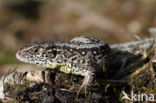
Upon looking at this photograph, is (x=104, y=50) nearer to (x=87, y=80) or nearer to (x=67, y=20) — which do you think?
(x=87, y=80)

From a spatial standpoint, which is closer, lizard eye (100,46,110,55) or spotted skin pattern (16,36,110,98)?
spotted skin pattern (16,36,110,98)

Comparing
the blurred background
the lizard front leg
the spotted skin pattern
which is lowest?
the lizard front leg

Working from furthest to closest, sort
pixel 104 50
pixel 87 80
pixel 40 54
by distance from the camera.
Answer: pixel 104 50 → pixel 40 54 → pixel 87 80

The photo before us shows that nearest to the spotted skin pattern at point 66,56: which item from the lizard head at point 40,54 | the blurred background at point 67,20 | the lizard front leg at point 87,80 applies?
the lizard head at point 40,54

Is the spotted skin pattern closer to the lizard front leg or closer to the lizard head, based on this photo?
the lizard head

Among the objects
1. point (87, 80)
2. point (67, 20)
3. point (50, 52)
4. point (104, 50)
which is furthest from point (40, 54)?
point (67, 20)

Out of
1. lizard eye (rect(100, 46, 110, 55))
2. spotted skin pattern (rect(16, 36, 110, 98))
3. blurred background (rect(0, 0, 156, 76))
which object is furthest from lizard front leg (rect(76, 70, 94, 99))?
blurred background (rect(0, 0, 156, 76))
